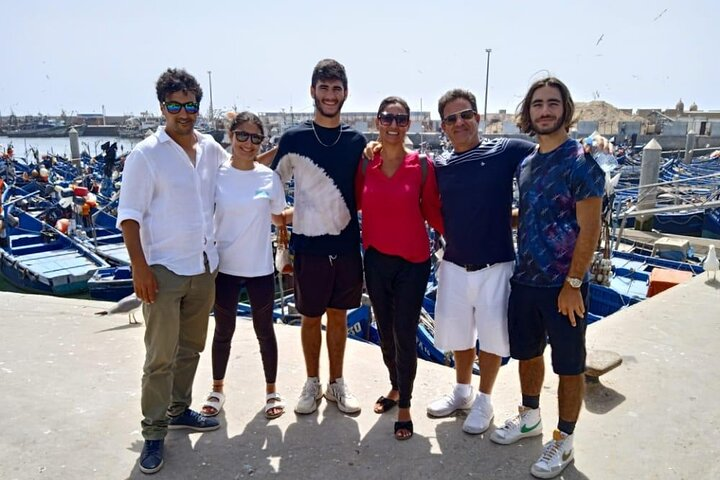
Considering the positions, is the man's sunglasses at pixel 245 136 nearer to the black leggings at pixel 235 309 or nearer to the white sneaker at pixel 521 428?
the black leggings at pixel 235 309

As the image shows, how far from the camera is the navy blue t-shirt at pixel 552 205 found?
8.32ft

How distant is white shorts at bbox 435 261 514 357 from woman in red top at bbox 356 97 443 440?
0.17m

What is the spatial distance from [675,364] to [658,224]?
1891 centimetres

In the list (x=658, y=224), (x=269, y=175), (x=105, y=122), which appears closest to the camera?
(x=269, y=175)

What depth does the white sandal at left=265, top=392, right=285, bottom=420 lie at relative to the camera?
3.30 m

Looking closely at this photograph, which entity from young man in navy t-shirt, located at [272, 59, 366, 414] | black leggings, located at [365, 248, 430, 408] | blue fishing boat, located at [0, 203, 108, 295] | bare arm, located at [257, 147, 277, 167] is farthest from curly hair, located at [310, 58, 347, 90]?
blue fishing boat, located at [0, 203, 108, 295]

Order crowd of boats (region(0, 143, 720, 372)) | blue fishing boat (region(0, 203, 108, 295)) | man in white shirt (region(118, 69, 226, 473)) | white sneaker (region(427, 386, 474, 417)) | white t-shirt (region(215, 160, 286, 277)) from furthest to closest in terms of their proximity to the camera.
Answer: blue fishing boat (region(0, 203, 108, 295)) < crowd of boats (region(0, 143, 720, 372)) < white sneaker (region(427, 386, 474, 417)) < white t-shirt (region(215, 160, 286, 277)) < man in white shirt (region(118, 69, 226, 473))

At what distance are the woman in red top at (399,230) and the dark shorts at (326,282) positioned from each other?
18 centimetres

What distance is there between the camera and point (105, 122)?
10888cm

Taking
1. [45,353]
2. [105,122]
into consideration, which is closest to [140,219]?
[45,353]

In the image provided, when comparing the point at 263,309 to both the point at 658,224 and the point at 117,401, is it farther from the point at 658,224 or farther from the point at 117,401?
the point at 658,224

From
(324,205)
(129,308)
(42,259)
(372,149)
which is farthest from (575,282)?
(42,259)

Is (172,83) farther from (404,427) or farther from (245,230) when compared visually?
(404,427)

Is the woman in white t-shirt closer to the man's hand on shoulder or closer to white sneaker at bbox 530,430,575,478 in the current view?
the man's hand on shoulder
